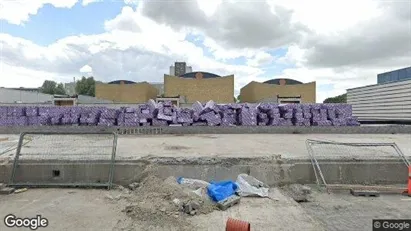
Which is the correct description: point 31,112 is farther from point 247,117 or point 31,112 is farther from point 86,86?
point 86,86

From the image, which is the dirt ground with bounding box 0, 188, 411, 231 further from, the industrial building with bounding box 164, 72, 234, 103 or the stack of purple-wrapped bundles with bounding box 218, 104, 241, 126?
the industrial building with bounding box 164, 72, 234, 103

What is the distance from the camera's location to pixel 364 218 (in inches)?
214

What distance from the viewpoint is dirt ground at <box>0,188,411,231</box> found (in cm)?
509

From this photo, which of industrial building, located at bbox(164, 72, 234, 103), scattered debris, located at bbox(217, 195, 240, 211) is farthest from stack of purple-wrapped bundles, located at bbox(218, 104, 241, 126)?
industrial building, located at bbox(164, 72, 234, 103)

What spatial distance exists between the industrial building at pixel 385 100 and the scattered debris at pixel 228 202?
27280 mm

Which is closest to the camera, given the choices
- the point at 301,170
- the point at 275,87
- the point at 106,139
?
the point at 301,170

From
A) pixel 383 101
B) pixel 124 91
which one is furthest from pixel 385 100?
pixel 124 91

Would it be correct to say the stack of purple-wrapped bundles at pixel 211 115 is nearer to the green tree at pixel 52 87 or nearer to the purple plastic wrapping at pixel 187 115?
the purple plastic wrapping at pixel 187 115

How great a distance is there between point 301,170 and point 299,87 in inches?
1615

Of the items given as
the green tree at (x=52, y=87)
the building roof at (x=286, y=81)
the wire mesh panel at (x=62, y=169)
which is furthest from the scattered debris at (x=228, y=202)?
the green tree at (x=52, y=87)

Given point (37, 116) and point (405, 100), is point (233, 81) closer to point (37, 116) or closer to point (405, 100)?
point (405, 100)

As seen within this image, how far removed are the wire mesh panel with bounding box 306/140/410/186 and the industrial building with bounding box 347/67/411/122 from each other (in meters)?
22.4

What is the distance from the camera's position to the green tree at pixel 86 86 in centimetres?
8000

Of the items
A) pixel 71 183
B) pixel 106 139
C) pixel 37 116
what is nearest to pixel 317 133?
pixel 106 139
